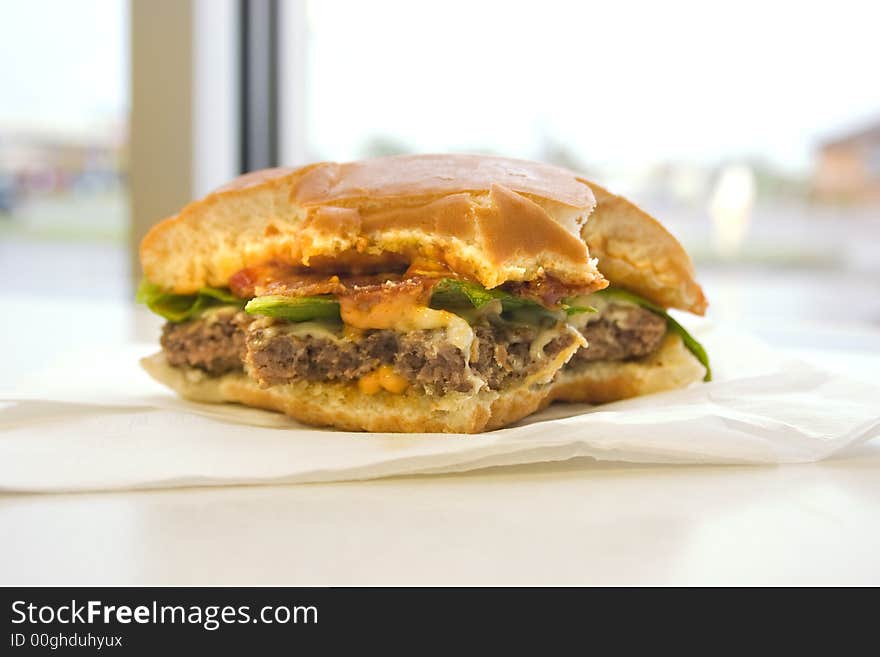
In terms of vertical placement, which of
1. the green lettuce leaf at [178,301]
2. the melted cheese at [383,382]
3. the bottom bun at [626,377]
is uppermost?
the green lettuce leaf at [178,301]

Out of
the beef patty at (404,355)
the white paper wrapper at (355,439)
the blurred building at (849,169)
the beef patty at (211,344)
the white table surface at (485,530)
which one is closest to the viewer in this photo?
the white table surface at (485,530)

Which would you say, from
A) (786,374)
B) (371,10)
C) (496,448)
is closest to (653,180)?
(371,10)

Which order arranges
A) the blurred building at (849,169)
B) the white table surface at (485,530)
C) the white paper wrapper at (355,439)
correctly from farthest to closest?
the blurred building at (849,169) < the white paper wrapper at (355,439) < the white table surface at (485,530)

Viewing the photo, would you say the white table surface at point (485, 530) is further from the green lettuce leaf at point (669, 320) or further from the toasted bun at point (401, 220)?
the green lettuce leaf at point (669, 320)

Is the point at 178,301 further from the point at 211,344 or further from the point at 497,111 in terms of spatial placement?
the point at 497,111

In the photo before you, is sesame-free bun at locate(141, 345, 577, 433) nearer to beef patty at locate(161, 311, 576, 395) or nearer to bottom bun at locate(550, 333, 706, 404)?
beef patty at locate(161, 311, 576, 395)

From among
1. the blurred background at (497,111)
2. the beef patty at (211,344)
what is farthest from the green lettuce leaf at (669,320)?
the blurred background at (497,111)

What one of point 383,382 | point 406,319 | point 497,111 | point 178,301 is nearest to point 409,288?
point 406,319
